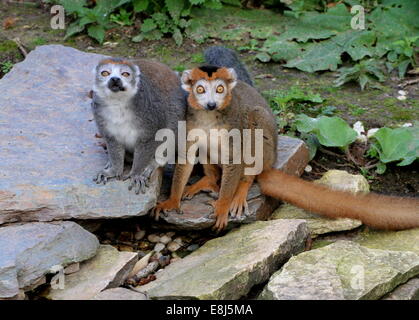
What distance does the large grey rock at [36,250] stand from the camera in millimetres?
4586

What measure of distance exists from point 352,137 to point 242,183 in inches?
56.0

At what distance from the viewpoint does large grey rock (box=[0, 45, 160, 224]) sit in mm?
5336

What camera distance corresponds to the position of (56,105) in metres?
6.74

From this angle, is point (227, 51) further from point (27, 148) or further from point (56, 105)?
point (27, 148)

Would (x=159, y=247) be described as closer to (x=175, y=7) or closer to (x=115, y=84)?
(x=115, y=84)

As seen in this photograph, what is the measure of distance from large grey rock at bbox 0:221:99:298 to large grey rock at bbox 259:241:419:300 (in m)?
1.39

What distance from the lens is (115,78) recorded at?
5391mm

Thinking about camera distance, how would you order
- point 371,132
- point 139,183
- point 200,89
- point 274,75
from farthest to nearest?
point 274,75, point 371,132, point 139,183, point 200,89

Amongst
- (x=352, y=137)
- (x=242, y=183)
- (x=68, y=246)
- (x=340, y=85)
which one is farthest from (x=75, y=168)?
(x=340, y=85)

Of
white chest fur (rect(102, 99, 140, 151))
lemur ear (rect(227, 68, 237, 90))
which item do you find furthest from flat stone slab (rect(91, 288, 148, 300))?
lemur ear (rect(227, 68, 237, 90))

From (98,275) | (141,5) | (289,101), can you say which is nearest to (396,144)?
(289,101)

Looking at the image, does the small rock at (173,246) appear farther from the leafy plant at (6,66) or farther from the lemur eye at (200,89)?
the leafy plant at (6,66)

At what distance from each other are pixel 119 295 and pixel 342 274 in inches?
61.3

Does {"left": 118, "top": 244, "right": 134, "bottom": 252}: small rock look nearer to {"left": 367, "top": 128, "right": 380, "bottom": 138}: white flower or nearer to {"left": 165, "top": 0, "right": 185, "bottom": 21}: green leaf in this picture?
{"left": 367, "top": 128, "right": 380, "bottom": 138}: white flower
